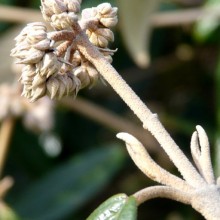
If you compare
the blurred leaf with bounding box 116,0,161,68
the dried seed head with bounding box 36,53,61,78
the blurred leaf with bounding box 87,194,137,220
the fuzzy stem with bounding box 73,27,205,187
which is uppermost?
the dried seed head with bounding box 36,53,61,78

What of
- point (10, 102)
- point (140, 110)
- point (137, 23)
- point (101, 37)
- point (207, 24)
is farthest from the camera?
point (207, 24)

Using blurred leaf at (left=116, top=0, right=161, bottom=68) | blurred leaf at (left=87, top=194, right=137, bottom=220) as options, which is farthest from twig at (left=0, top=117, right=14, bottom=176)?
blurred leaf at (left=87, top=194, right=137, bottom=220)

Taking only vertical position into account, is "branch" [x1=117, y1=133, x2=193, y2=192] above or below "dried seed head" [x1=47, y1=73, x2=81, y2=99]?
below

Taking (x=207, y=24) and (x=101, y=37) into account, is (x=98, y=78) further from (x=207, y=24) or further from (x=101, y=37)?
(x=207, y=24)

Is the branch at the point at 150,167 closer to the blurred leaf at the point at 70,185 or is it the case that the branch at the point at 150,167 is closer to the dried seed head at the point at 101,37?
the dried seed head at the point at 101,37

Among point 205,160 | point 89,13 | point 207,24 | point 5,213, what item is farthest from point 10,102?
point 205,160

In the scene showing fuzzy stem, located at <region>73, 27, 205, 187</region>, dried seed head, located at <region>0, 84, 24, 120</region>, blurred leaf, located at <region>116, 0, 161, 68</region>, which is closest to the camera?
fuzzy stem, located at <region>73, 27, 205, 187</region>

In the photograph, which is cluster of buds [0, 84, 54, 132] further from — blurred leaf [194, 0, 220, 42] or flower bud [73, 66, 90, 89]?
flower bud [73, 66, 90, 89]
